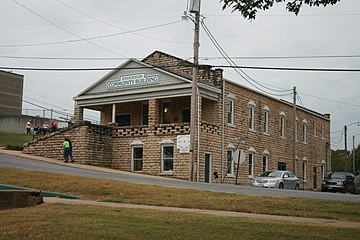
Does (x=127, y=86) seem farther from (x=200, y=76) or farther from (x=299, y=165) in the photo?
(x=299, y=165)

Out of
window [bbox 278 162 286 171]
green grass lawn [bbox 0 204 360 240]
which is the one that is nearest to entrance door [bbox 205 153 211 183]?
window [bbox 278 162 286 171]

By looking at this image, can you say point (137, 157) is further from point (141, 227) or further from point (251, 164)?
point (141, 227)

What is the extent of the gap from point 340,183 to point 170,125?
1172cm

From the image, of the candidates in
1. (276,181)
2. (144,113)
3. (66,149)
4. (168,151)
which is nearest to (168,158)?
(168,151)

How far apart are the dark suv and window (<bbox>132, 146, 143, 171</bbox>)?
12240 mm

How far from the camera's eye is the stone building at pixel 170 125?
1325 inches

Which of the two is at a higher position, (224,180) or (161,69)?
(161,69)

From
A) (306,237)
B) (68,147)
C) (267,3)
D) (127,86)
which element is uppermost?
(127,86)

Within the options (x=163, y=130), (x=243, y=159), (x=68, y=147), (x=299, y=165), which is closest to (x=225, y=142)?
(x=243, y=159)

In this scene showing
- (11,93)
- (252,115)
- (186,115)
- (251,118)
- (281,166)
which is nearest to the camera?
(186,115)

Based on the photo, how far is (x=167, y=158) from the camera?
34.1 metres

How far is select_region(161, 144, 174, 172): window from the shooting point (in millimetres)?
33781

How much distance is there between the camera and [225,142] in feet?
116

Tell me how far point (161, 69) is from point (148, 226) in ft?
81.9
